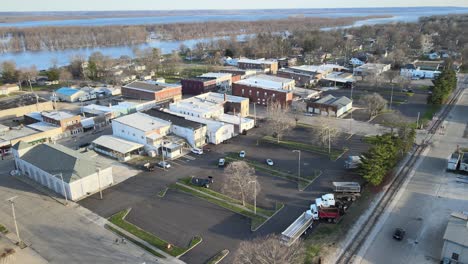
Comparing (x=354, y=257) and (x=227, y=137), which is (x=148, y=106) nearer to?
(x=227, y=137)

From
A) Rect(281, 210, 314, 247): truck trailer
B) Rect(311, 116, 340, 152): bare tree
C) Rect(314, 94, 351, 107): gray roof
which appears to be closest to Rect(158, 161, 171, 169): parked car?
Rect(281, 210, 314, 247): truck trailer

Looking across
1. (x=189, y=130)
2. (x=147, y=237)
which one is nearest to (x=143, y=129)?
(x=189, y=130)

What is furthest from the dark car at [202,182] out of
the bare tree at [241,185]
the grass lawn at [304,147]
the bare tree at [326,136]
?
the bare tree at [326,136]

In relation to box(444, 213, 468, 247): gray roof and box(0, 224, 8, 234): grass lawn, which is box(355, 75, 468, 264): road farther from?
box(0, 224, 8, 234): grass lawn

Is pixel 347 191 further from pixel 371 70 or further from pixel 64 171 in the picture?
pixel 371 70

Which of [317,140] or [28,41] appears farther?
[28,41]

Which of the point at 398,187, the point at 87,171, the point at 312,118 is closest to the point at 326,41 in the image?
the point at 312,118

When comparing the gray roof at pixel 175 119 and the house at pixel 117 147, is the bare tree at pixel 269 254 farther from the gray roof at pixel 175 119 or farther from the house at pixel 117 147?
the gray roof at pixel 175 119
